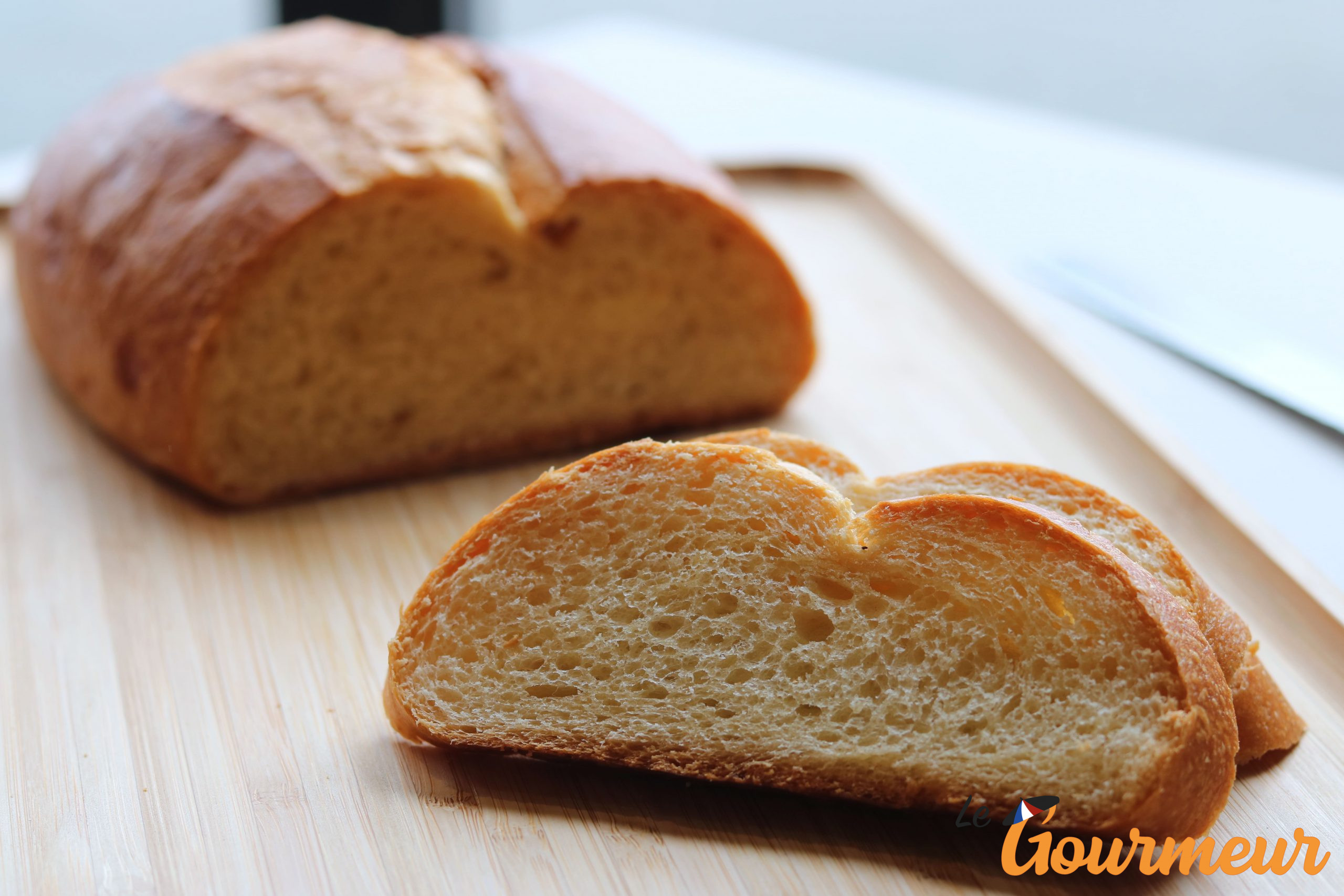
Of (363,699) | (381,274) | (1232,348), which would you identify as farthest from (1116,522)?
(381,274)

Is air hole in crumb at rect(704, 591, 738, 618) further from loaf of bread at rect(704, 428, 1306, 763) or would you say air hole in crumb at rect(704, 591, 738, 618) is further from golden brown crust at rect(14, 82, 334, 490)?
golden brown crust at rect(14, 82, 334, 490)

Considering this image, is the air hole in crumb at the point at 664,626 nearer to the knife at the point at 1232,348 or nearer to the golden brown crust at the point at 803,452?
the golden brown crust at the point at 803,452

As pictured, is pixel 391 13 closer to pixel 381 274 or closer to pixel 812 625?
pixel 381 274

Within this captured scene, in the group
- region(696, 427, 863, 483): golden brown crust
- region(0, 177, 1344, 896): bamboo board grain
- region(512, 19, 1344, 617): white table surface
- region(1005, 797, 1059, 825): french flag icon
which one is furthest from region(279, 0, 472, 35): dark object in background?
region(1005, 797, 1059, 825): french flag icon

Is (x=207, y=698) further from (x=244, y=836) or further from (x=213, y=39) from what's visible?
(x=213, y=39)

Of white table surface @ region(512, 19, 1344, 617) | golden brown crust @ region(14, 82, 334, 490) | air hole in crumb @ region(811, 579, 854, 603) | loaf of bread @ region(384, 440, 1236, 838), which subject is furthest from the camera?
white table surface @ region(512, 19, 1344, 617)

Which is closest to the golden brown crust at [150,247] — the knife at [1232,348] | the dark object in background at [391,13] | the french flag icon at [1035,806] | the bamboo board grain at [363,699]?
the bamboo board grain at [363,699]
